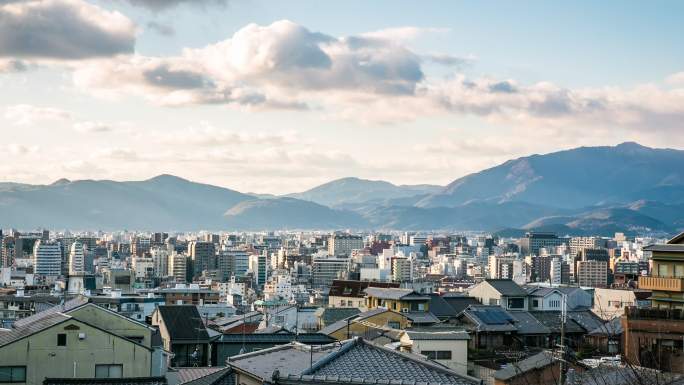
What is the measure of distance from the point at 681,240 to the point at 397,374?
14.2m

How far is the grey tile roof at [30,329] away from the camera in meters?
17.0

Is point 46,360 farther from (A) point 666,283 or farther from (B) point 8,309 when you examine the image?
(B) point 8,309

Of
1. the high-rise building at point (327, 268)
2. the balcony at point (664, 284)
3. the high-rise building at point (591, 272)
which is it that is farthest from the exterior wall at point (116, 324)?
the high-rise building at point (327, 268)

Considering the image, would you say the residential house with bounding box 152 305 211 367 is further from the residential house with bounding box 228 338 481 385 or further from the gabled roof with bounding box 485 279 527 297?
the gabled roof with bounding box 485 279 527 297

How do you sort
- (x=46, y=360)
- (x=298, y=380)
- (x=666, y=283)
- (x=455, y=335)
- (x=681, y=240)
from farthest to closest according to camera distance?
(x=455, y=335), (x=681, y=240), (x=666, y=283), (x=46, y=360), (x=298, y=380)

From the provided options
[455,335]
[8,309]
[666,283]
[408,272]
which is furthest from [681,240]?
[408,272]

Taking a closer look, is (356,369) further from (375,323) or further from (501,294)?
(501,294)

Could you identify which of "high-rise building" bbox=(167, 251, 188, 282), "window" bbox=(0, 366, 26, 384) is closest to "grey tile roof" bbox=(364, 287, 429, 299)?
"window" bbox=(0, 366, 26, 384)

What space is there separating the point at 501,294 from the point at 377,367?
127 feet

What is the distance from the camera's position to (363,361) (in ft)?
38.5

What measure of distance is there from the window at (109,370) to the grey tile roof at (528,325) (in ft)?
74.4

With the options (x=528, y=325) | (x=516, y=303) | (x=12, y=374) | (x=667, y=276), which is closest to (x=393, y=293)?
(x=528, y=325)

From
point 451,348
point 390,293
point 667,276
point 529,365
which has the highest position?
point 667,276

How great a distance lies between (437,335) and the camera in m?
29.8
